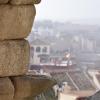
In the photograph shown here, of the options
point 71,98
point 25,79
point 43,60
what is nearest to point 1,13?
point 25,79

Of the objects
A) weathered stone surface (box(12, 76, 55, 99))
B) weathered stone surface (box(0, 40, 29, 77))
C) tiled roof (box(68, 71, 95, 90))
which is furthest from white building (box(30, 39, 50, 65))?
weathered stone surface (box(0, 40, 29, 77))

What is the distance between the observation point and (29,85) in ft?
Answer: 9.37

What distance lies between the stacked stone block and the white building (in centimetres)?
2116

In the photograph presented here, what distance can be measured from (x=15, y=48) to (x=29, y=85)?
0.87ft

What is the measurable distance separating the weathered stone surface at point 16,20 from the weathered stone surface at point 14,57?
5 centimetres

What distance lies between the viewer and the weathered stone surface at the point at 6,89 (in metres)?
2.71

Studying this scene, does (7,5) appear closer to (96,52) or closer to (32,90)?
(32,90)

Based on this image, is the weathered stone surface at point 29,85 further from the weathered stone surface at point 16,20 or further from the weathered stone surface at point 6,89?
the weathered stone surface at point 16,20

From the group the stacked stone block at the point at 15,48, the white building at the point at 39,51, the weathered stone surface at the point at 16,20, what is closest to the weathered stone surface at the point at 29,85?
the stacked stone block at the point at 15,48

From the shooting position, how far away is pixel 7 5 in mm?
2686

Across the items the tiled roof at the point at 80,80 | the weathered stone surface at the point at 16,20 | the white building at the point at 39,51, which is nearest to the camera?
the weathered stone surface at the point at 16,20

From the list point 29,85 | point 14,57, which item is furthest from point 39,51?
point 14,57

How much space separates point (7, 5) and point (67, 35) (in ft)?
118

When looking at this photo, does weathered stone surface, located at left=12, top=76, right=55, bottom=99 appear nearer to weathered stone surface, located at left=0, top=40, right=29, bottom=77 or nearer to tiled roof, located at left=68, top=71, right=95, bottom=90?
weathered stone surface, located at left=0, top=40, right=29, bottom=77
